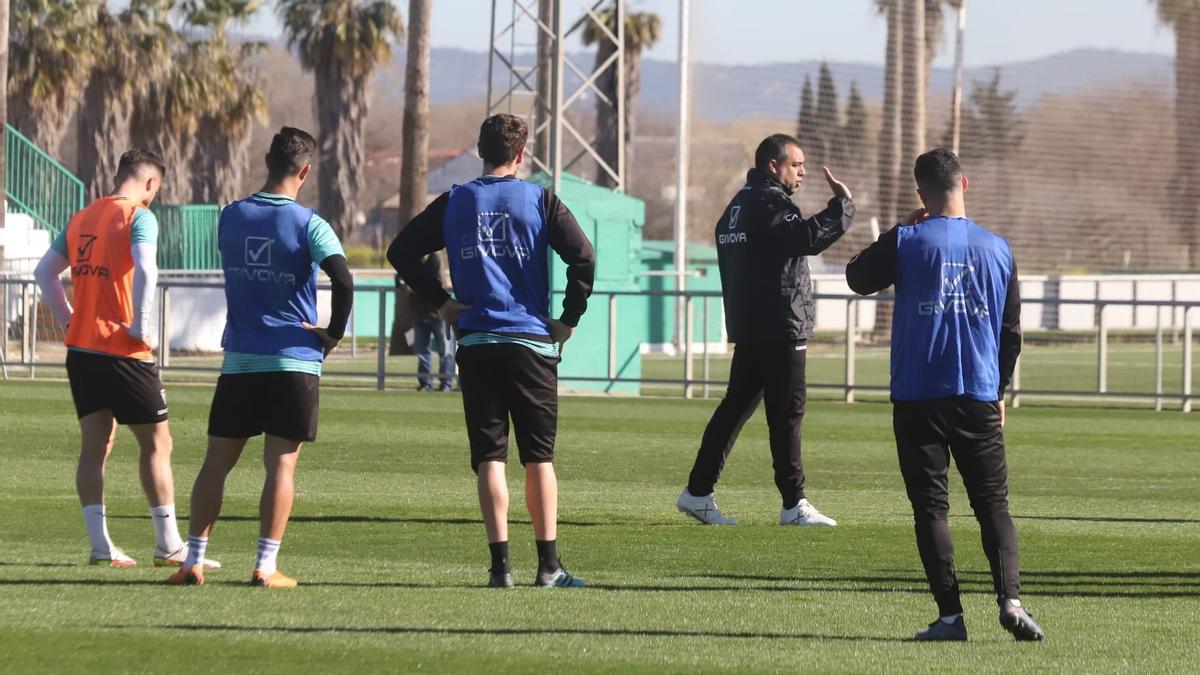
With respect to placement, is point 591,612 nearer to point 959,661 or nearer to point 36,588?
point 959,661

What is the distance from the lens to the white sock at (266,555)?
7371 millimetres

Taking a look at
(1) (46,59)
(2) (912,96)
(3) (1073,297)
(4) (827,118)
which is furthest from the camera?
(4) (827,118)

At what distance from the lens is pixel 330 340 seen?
24.2 ft

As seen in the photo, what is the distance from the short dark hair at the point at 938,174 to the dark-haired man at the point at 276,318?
2.21m

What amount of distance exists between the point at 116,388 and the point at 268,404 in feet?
2.99

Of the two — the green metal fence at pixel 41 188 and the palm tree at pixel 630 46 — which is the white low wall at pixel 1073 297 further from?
the palm tree at pixel 630 46

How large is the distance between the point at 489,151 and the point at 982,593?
105 inches

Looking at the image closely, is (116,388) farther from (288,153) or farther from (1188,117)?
(1188,117)

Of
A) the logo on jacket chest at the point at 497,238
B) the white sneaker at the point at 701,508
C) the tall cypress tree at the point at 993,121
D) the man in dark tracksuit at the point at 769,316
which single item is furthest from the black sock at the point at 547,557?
the tall cypress tree at the point at 993,121

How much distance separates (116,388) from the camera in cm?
782

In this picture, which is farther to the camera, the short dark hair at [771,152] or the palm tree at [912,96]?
the palm tree at [912,96]

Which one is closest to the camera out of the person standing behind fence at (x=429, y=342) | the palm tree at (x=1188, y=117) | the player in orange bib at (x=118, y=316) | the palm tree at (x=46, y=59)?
the player in orange bib at (x=118, y=316)

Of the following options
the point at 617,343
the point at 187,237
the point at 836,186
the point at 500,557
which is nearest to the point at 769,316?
the point at 836,186

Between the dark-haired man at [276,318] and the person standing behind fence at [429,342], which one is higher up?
the dark-haired man at [276,318]
